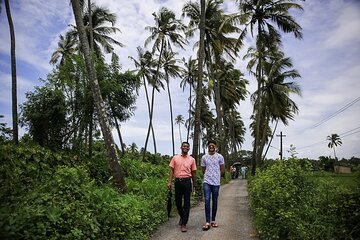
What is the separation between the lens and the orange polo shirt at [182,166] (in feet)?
24.5

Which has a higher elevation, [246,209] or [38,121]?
[38,121]

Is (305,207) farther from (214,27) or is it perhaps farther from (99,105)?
(214,27)

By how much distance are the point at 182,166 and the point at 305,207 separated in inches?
116

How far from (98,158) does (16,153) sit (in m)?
4.53

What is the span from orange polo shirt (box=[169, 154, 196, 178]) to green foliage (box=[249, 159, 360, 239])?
1871mm

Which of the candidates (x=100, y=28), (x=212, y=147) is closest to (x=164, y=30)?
(x=100, y=28)

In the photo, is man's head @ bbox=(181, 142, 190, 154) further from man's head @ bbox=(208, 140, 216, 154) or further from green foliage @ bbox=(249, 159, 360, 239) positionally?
green foliage @ bbox=(249, 159, 360, 239)

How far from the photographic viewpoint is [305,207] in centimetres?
545

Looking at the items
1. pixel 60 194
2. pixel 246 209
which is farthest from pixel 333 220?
pixel 246 209

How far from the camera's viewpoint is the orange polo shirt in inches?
294

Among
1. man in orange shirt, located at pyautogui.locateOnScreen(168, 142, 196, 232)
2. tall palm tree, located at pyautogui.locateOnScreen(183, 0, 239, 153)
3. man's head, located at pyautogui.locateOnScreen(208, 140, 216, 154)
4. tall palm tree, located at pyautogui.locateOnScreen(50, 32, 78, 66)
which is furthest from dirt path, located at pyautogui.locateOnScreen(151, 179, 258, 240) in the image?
tall palm tree, located at pyautogui.locateOnScreen(50, 32, 78, 66)

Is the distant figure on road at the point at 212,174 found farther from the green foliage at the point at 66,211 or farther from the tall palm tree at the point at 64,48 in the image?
the tall palm tree at the point at 64,48

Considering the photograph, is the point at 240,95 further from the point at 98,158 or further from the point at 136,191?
the point at 136,191

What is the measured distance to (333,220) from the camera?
4.30 m
